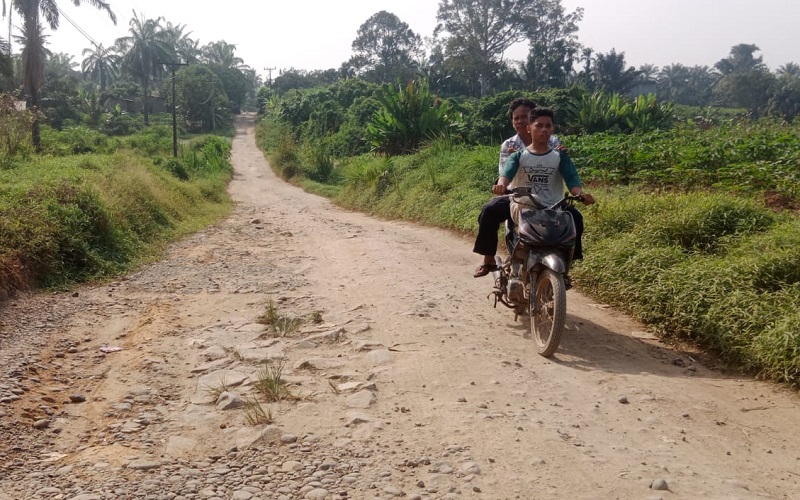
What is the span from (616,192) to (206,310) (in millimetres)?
6050

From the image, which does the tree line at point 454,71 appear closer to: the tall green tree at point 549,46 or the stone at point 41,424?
the tall green tree at point 549,46

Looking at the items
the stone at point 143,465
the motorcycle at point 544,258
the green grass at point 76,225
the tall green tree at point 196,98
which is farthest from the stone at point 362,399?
the tall green tree at point 196,98

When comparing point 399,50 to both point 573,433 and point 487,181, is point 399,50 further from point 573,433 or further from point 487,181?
point 573,433

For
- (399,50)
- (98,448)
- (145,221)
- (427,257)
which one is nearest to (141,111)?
(399,50)

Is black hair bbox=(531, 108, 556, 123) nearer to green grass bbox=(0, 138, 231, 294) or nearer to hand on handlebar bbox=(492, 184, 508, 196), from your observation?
hand on handlebar bbox=(492, 184, 508, 196)

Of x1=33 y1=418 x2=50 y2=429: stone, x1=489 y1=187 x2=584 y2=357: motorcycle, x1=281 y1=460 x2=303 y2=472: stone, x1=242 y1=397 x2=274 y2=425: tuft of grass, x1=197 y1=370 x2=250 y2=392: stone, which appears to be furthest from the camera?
x1=489 y1=187 x2=584 y2=357: motorcycle

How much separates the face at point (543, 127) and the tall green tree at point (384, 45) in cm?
5647

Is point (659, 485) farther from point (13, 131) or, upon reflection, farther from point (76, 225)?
point (13, 131)

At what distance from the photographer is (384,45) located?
62500 millimetres

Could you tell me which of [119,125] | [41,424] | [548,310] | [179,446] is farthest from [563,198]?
[119,125]

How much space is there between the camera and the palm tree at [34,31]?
22328mm

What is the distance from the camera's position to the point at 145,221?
10.8 m

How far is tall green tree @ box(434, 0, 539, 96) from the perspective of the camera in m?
48.2

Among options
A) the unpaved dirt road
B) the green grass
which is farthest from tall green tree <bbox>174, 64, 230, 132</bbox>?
the unpaved dirt road
